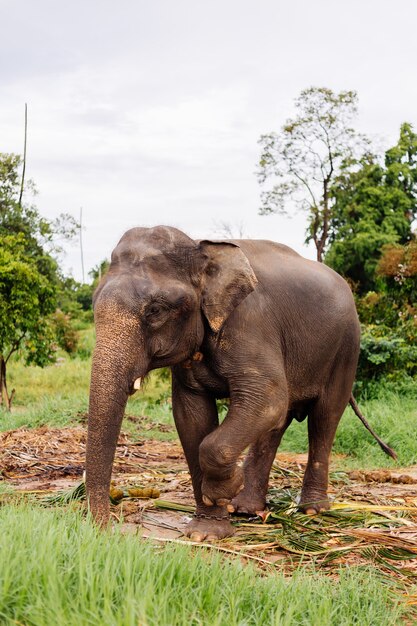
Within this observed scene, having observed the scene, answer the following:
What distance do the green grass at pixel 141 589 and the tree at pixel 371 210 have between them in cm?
2594

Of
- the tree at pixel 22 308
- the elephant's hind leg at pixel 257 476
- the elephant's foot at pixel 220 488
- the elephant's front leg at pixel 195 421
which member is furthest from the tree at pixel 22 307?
the elephant's foot at pixel 220 488

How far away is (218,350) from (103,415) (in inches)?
35.1

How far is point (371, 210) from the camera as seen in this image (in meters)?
30.3

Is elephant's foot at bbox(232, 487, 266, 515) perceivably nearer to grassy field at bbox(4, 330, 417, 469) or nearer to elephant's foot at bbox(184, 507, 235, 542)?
elephant's foot at bbox(184, 507, 235, 542)

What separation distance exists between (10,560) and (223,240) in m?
2.33

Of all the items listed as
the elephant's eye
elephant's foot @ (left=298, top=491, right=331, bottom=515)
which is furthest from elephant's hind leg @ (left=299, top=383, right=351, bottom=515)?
the elephant's eye

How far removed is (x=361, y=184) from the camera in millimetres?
31719

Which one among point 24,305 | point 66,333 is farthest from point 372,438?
point 66,333

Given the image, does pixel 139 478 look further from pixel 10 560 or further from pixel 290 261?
pixel 10 560

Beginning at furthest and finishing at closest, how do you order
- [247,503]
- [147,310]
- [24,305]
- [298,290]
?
[24,305] < [247,503] < [298,290] < [147,310]

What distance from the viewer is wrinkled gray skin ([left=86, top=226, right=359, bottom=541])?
13.2 ft

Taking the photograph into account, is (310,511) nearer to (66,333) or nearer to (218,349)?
(218,349)

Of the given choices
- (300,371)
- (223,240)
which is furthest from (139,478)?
(223,240)

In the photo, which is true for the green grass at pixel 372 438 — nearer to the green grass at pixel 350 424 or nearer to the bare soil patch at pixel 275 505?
the green grass at pixel 350 424
